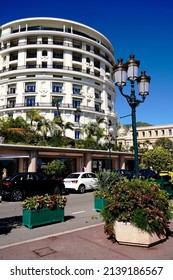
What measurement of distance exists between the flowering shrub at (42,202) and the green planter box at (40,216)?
148 millimetres

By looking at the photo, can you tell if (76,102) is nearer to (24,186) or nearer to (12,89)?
(12,89)

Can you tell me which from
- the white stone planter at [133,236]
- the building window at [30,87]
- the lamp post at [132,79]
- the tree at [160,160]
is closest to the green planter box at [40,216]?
the white stone planter at [133,236]

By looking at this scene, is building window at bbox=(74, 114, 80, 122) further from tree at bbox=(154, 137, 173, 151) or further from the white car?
tree at bbox=(154, 137, 173, 151)

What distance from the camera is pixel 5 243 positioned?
6.41 metres

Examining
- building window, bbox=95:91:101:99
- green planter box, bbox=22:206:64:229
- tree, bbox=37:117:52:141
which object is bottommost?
green planter box, bbox=22:206:64:229

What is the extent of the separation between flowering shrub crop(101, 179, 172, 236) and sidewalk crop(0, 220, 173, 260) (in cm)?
45

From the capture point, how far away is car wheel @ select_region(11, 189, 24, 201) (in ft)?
47.3

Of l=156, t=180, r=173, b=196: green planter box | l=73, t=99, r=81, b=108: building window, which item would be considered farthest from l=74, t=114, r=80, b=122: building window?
l=156, t=180, r=173, b=196: green planter box

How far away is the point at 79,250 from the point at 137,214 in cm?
163

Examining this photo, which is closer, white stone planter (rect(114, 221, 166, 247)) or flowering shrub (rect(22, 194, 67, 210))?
white stone planter (rect(114, 221, 166, 247))

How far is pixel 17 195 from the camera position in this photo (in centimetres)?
1462

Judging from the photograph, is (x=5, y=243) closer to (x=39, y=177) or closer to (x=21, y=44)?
(x=39, y=177)

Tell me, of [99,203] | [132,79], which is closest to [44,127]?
[99,203]

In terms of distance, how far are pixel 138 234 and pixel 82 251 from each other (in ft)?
4.64
